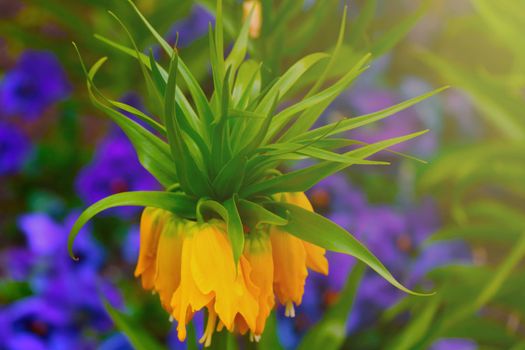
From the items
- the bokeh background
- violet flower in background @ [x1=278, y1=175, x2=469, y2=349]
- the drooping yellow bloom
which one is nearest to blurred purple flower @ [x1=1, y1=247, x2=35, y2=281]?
the bokeh background

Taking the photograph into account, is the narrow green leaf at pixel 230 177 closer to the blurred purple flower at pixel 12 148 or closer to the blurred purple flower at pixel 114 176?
the blurred purple flower at pixel 114 176

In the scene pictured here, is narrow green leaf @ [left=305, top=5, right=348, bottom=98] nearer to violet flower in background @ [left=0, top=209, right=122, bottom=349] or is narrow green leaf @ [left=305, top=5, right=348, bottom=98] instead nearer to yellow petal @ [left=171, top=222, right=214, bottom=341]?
yellow petal @ [left=171, top=222, right=214, bottom=341]

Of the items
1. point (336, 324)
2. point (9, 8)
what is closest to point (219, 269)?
point (336, 324)

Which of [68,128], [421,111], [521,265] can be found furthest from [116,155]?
[521,265]

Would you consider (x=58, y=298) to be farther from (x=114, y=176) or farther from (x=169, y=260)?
(x=169, y=260)

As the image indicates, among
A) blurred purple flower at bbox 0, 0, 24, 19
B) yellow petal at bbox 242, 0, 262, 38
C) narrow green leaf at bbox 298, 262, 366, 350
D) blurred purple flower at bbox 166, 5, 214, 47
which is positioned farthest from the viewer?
blurred purple flower at bbox 0, 0, 24, 19

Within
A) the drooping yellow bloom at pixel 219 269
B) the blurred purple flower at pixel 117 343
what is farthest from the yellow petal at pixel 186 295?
the blurred purple flower at pixel 117 343
